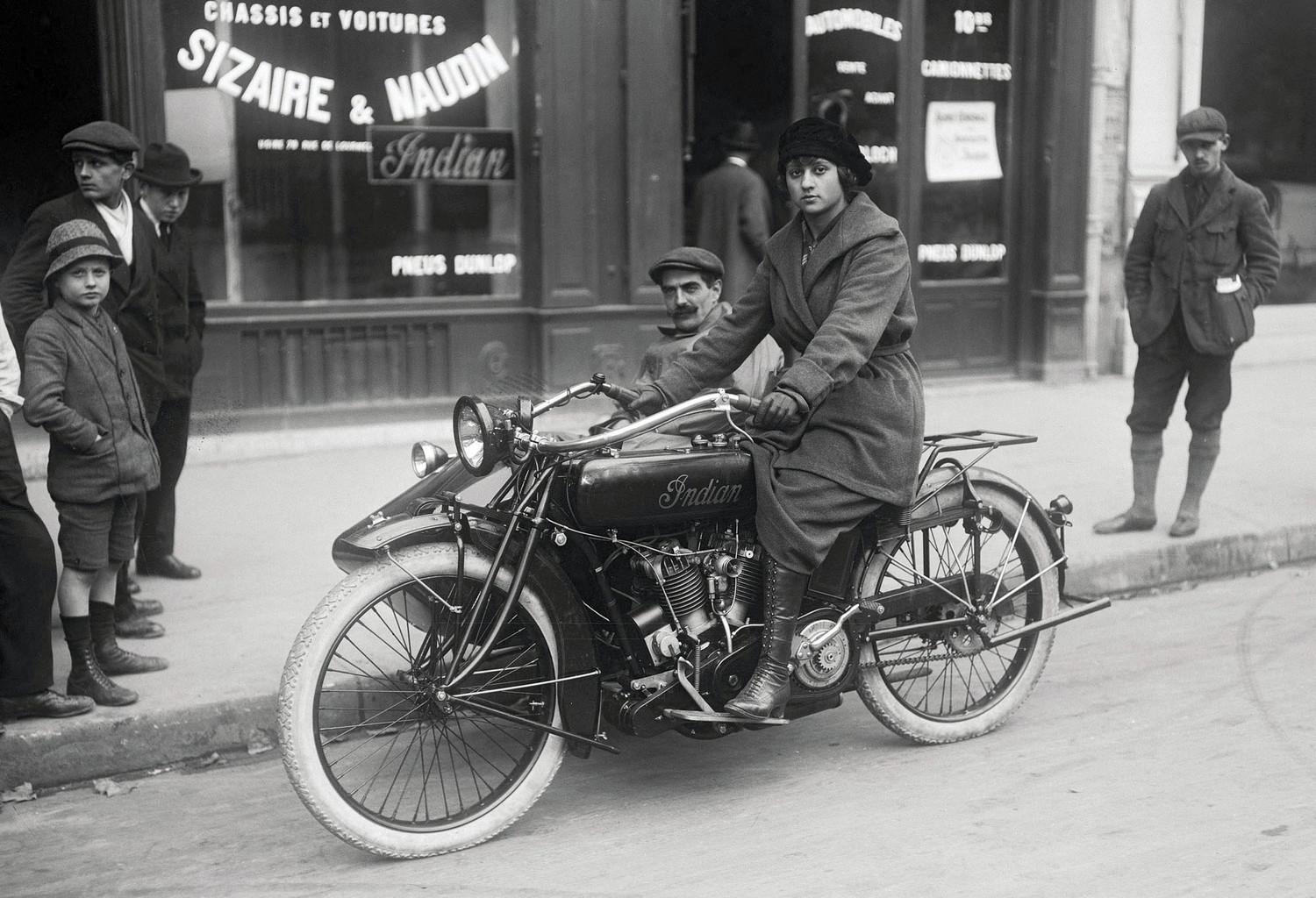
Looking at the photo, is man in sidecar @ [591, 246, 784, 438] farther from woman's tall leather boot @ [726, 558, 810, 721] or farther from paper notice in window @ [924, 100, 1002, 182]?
paper notice in window @ [924, 100, 1002, 182]

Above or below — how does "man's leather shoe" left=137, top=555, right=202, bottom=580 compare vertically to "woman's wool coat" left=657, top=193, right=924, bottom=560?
below

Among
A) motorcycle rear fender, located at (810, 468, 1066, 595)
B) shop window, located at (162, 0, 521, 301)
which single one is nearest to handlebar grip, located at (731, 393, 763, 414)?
motorcycle rear fender, located at (810, 468, 1066, 595)

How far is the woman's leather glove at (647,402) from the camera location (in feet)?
14.2

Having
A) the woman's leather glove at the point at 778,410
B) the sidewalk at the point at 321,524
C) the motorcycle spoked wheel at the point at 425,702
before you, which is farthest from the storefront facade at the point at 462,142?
the woman's leather glove at the point at 778,410

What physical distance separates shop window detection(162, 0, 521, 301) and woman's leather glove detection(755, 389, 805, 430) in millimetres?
5717

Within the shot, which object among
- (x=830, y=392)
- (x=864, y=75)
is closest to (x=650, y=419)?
(x=830, y=392)

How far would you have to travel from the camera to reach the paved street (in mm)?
3707

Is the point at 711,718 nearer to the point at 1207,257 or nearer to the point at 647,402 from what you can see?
the point at 647,402

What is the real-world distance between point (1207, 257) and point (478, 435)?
4.25 meters

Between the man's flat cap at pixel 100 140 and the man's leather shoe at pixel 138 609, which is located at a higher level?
the man's flat cap at pixel 100 140

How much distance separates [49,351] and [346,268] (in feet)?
14.4

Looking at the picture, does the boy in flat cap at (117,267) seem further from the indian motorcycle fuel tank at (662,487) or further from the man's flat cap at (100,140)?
the indian motorcycle fuel tank at (662,487)

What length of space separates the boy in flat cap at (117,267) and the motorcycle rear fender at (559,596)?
76.4 inches

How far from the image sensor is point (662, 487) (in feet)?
13.2
